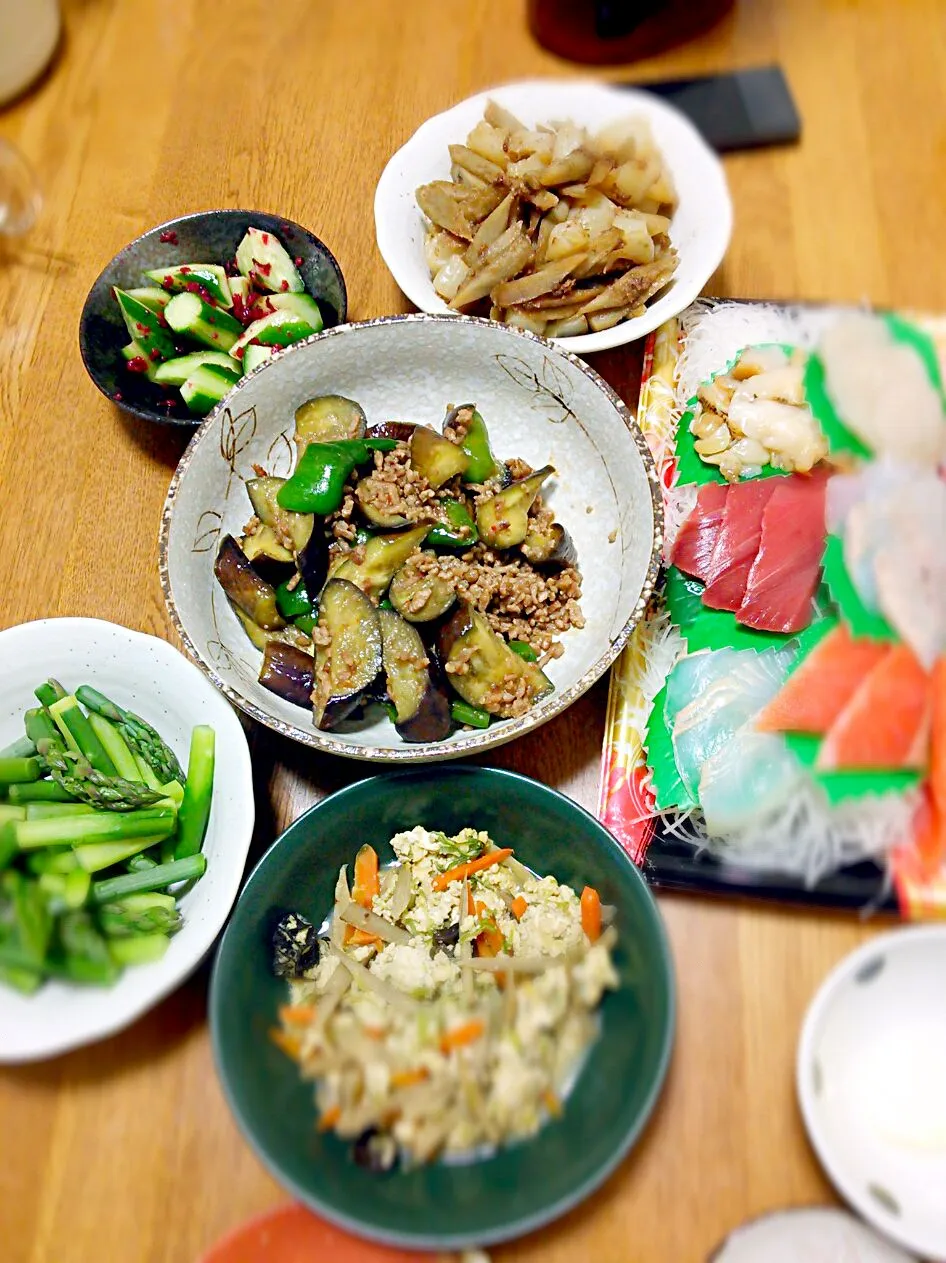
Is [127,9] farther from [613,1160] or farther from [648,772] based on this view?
[613,1160]

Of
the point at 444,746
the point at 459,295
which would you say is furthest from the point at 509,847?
the point at 459,295

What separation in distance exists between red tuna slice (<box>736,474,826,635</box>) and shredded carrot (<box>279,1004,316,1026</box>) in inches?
31.2

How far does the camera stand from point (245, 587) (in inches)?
53.7

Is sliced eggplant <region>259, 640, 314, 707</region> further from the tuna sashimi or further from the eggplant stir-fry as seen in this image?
the tuna sashimi

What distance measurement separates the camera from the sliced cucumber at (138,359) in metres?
1.58

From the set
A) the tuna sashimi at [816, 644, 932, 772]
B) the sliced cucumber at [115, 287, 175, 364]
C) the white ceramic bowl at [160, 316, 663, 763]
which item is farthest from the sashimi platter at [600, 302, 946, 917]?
the sliced cucumber at [115, 287, 175, 364]

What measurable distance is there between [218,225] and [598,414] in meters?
0.80

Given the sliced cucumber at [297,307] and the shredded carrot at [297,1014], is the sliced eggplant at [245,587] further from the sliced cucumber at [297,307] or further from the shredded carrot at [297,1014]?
the shredded carrot at [297,1014]

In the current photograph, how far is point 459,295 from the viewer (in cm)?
152

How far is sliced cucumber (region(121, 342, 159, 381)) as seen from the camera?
158 centimetres

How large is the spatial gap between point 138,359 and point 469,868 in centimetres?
107

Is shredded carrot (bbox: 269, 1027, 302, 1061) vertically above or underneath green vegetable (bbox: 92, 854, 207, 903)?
above

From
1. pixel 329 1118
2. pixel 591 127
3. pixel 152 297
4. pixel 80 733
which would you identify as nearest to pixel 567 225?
pixel 591 127

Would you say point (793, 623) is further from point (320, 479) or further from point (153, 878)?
point (153, 878)
